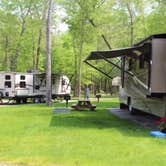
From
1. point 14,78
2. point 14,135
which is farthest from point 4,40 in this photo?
point 14,135

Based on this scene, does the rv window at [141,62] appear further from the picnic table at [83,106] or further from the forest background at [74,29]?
the forest background at [74,29]

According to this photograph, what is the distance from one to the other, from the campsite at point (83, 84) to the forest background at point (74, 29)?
104mm

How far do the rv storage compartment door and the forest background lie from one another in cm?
2130

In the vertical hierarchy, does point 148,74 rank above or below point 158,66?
below

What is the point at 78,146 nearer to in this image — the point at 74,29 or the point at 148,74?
the point at 148,74

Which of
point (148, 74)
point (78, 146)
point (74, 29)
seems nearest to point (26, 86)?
point (74, 29)

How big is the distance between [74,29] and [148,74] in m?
28.7

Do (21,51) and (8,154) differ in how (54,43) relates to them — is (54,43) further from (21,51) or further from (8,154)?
(8,154)

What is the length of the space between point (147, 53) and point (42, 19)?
3339 cm

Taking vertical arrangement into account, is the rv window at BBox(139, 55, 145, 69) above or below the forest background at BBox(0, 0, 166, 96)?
below

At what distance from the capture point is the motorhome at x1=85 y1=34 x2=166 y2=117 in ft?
43.8

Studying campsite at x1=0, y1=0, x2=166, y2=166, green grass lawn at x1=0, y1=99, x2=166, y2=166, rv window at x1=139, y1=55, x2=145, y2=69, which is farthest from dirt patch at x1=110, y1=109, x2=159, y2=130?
rv window at x1=139, y1=55, x2=145, y2=69

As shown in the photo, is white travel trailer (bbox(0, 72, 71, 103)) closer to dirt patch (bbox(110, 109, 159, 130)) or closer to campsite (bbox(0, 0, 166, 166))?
campsite (bbox(0, 0, 166, 166))

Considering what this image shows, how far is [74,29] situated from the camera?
140 feet
